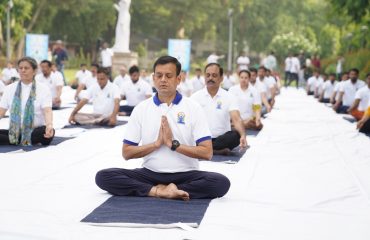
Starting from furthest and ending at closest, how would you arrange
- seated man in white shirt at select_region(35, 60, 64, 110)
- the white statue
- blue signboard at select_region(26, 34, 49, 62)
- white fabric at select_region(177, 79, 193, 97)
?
the white statue < blue signboard at select_region(26, 34, 49, 62) < white fabric at select_region(177, 79, 193, 97) < seated man in white shirt at select_region(35, 60, 64, 110)

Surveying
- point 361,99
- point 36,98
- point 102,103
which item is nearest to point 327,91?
point 361,99

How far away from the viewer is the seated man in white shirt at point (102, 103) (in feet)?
38.1

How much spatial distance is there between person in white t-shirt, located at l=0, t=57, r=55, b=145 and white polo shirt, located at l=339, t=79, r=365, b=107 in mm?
8621

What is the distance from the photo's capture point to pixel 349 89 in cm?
1545

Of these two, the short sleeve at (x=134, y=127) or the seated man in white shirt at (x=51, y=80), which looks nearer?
the short sleeve at (x=134, y=127)

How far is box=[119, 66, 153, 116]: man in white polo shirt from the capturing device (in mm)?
13969

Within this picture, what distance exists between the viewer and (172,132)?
546cm

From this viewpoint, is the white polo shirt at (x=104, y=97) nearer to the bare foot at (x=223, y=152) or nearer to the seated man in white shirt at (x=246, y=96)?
the seated man in white shirt at (x=246, y=96)

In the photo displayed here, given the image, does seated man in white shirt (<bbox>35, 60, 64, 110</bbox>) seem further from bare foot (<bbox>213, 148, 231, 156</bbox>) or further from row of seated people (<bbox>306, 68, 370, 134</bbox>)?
row of seated people (<bbox>306, 68, 370, 134</bbox>)

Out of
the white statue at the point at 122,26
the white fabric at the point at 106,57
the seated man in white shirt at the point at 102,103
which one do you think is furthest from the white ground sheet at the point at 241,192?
the white statue at the point at 122,26

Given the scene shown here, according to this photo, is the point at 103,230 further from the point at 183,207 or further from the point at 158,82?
the point at 158,82

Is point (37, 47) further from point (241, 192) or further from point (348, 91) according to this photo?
point (241, 192)

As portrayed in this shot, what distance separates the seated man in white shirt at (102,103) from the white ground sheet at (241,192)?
3.91 ft

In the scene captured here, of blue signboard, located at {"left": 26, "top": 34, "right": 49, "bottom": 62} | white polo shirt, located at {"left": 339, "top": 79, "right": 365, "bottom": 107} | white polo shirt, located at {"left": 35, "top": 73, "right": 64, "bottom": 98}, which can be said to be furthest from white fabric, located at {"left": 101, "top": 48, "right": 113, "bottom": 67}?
white polo shirt, located at {"left": 339, "top": 79, "right": 365, "bottom": 107}
